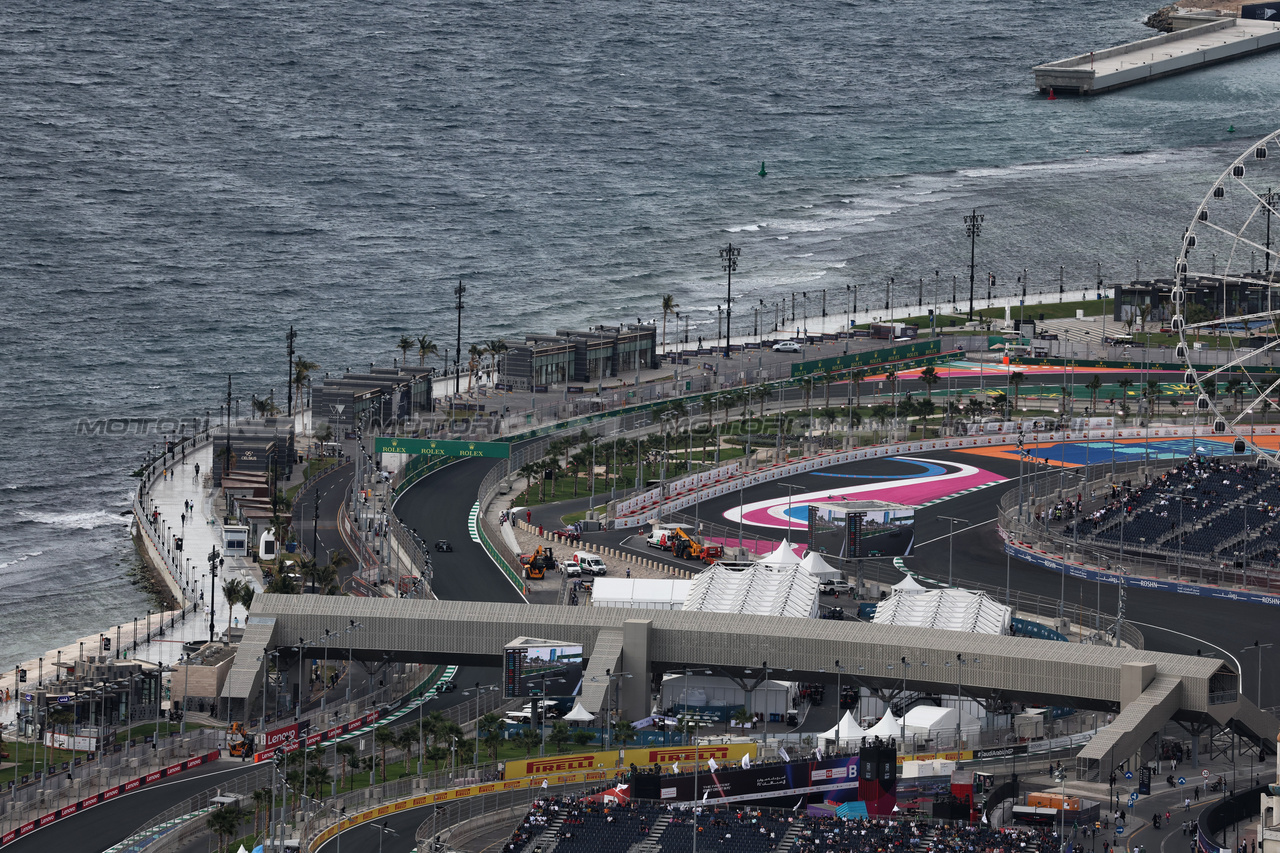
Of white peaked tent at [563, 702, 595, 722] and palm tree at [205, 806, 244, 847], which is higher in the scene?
white peaked tent at [563, 702, 595, 722]

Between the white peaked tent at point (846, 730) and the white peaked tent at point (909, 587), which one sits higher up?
the white peaked tent at point (909, 587)

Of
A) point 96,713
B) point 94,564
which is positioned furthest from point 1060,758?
point 94,564

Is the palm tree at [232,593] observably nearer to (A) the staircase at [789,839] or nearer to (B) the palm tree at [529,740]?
(B) the palm tree at [529,740]

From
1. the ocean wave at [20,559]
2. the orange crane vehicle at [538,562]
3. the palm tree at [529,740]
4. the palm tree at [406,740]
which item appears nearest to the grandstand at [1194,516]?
the orange crane vehicle at [538,562]

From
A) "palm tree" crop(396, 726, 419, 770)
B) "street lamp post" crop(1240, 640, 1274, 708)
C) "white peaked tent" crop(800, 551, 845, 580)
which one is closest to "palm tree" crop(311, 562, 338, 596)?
"palm tree" crop(396, 726, 419, 770)

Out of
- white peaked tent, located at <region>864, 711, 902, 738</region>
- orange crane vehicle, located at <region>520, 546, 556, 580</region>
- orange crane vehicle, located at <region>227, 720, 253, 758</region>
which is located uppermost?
orange crane vehicle, located at <region>520, 546, 556, 580</region>

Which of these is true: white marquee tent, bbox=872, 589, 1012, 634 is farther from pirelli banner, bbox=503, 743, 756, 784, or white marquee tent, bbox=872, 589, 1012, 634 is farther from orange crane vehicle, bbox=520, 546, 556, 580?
orange crane vehicle, bbox=520, 546, 556, 580

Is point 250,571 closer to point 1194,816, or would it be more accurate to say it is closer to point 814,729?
point 814,729
